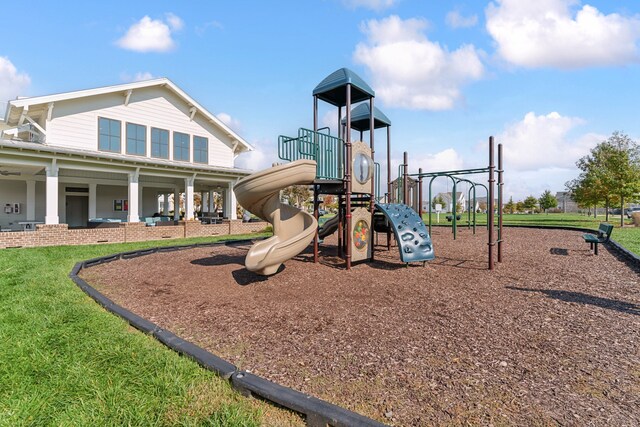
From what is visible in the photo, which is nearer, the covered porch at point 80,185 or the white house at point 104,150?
the covered porch at point 80,185

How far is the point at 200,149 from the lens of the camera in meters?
21.5

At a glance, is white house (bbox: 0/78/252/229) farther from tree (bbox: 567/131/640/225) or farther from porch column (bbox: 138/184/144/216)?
tree (bbox: 567/131/640/225)

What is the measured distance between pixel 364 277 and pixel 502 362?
3.95m

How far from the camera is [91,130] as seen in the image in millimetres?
17031

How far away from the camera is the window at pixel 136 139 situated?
18266 mm

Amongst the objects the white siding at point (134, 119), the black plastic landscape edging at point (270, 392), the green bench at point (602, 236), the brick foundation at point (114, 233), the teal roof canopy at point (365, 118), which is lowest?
the black plastic landscape edging at point (270, 392)

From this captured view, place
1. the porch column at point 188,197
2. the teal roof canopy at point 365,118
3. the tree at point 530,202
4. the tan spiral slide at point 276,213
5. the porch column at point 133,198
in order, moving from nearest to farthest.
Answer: the tan spiral slide at point 276,213, the teal roof canopy at point 365,118, the porch column at point 133,198, the porch column at point 188,197, the tree at point 530,202

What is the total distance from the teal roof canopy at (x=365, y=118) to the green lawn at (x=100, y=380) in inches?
375

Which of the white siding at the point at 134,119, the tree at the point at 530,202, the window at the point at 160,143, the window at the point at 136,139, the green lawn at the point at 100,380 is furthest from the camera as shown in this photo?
the tree at the point at 530,202

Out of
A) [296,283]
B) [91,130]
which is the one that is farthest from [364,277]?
[91,130]

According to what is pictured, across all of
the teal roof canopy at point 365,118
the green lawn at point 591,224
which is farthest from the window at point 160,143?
the green lawn at point 591,224

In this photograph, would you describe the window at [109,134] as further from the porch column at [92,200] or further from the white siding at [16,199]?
the white siding at [16,199]

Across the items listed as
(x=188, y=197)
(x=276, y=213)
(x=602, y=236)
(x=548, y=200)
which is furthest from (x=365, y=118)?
(x=548, y=200)

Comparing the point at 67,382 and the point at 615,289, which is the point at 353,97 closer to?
the point at 615,289
